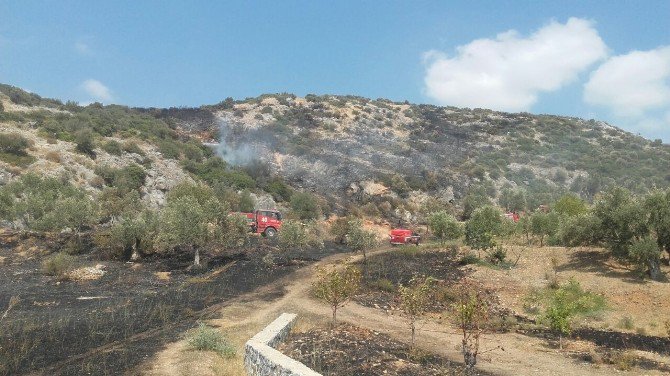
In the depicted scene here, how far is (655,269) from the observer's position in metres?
22.8

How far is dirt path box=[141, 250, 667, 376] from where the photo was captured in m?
12.8

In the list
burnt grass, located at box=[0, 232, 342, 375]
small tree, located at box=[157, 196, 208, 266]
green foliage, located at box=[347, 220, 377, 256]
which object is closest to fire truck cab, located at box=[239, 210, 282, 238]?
burnt grass, located at box=[0, 232, 342, 375]

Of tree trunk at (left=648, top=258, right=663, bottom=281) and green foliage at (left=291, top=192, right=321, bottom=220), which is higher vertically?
green foliage at (left=291, top=192, right=321, bottom=220)

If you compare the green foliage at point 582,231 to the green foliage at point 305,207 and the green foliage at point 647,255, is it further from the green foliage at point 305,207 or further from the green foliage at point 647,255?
the green foliage at point 305,207

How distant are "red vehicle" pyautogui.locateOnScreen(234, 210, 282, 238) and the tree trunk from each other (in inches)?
1111

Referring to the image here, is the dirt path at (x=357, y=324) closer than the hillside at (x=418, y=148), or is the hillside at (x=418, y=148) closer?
the dirt path at (x=357, y=324)

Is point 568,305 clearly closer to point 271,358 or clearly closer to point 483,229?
point 271,358

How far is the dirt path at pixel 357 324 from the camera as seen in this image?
12758 millimetres

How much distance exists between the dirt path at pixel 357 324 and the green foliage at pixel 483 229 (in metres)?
12.1

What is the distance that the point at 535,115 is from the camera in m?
122

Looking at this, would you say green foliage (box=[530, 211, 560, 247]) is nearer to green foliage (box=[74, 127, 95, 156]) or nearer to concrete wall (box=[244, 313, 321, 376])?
concrete wall (box=[244, 313, 321, 376])

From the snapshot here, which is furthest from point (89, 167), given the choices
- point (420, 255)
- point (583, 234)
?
point (583, 234)

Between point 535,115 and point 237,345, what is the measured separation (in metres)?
123

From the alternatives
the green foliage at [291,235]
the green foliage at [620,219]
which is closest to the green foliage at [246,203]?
the green foliage at [291,235]
